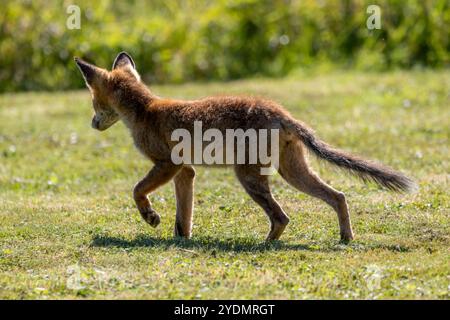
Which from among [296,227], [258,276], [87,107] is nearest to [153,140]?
A: [296,227]

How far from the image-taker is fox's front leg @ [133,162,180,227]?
881 cm

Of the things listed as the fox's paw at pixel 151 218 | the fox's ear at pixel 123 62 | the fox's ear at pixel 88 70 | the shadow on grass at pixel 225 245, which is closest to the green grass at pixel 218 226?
the shadow on grass at pixel 225 245

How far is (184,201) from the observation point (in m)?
9.15

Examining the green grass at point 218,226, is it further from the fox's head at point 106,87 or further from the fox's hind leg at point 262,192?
the fox's head at point 106,87

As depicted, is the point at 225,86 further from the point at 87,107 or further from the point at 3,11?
the point at 3,11

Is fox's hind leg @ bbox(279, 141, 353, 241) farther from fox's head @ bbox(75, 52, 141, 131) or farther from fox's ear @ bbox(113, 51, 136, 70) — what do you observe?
fox's ear @ bbox(113, 51, 136, 70)

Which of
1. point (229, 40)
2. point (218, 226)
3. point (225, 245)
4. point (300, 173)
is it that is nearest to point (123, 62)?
point (218, 226)

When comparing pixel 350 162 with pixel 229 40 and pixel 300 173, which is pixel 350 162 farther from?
pixel 229 40

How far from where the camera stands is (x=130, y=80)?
9.70m

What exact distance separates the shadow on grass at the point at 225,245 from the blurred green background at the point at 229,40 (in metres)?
10.9

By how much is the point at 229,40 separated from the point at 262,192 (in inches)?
471

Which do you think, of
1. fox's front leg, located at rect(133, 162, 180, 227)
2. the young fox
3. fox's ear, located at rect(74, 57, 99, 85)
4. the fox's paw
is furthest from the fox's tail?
fox's ear, located at rect(74, 57, 99, 85)

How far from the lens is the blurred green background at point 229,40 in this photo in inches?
756
